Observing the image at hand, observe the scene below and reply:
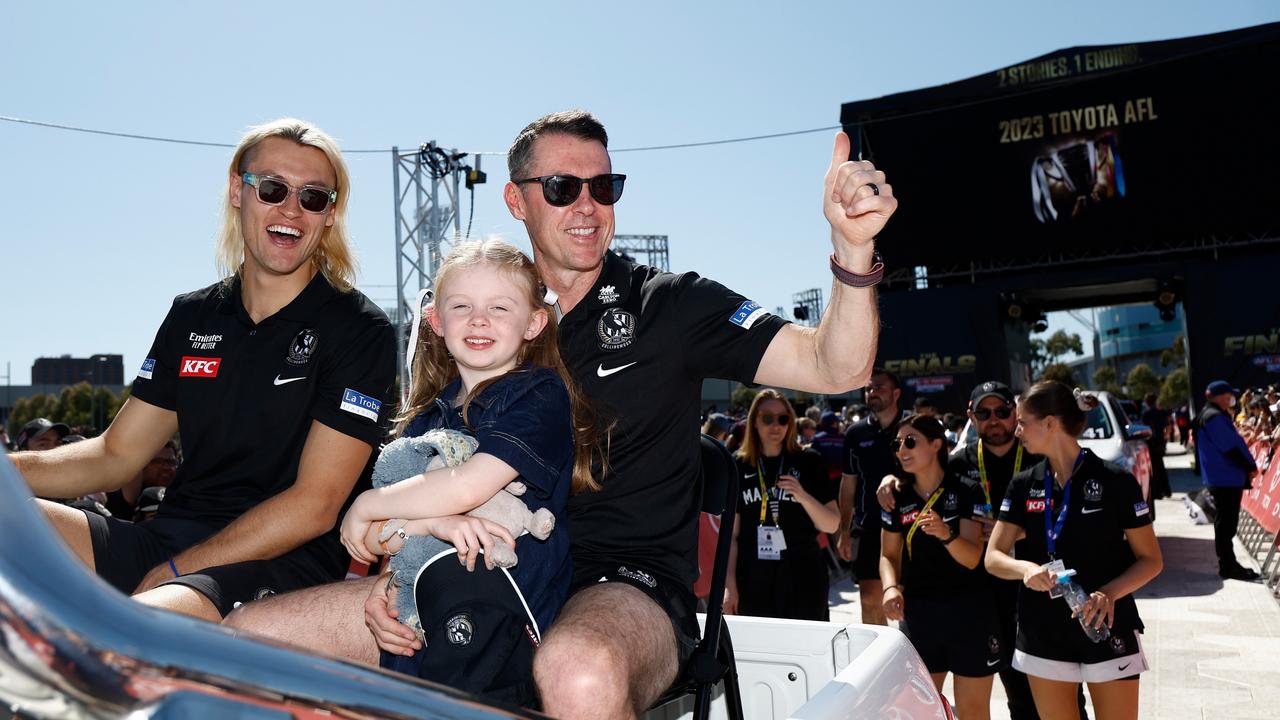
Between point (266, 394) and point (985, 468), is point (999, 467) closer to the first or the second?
point (985, 468)

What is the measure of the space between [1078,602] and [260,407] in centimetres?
356

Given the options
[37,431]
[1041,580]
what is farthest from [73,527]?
[37,431]

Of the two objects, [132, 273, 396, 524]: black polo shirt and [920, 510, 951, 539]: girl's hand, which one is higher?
[132, 273, 396, 524]: black polo shirt

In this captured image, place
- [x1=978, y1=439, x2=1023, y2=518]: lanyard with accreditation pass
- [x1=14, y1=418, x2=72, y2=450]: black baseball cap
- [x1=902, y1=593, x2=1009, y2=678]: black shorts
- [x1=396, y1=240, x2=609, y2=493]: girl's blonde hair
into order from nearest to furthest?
1. [x1=396, y1=240, x2=609, y2=493]: girl's blonde hair
2. [x1=902, y1=593, x2=1009, y2=678]: black shorts
3. [x1=978, y1=439, x2=1023, y2=518]: lanyard with accreditation pass
4. [x1=14, y1=418, x2=72, y2=450]: black baseball cap

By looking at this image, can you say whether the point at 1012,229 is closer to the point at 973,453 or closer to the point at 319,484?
the point at 973,453

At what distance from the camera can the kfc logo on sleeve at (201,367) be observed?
3.03 meters

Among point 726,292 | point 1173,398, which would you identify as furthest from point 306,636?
point 1173,398

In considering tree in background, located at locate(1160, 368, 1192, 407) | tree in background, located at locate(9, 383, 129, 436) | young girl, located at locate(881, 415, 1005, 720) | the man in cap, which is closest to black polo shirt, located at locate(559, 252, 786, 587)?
young girl, located at locate(881, 415, 1005, 720)

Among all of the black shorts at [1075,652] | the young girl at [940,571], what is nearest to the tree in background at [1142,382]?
the young girl at [940,571]

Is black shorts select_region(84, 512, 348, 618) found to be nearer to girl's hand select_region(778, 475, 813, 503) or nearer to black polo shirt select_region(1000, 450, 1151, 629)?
black polo shirt select_region(1000, 450, 1151, 629)

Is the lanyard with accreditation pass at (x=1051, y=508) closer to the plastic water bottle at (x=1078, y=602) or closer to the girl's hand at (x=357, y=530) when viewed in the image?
the plastic water bottle at (x=1078, y=602)

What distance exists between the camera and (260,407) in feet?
9.65

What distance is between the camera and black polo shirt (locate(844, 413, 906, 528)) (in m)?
7.43

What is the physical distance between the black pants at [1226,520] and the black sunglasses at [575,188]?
392 inches
